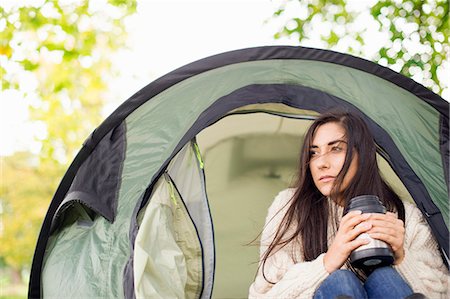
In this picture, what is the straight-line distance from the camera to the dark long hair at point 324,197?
2.29 meters

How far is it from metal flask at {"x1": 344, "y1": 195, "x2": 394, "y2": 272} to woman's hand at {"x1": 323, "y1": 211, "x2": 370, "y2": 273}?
0.01m

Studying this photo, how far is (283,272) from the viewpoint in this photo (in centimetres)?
224

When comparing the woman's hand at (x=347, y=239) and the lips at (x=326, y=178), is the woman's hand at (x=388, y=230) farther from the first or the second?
the lips at (x=326, y=178)

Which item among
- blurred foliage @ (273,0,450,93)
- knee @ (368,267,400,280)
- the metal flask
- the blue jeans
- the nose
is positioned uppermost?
blurred foliage @ (273,0,450,93)

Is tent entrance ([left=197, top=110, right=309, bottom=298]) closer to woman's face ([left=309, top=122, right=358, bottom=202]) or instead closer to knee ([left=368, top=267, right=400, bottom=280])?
woman's face ([left=309, top=122, right=358, bottom=202])

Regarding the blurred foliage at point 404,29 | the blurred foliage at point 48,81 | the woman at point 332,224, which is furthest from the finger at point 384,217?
the blurred foliage at point 48,81

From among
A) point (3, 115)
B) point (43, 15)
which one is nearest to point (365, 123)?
point (43, 15)

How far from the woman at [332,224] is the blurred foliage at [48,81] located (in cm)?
283

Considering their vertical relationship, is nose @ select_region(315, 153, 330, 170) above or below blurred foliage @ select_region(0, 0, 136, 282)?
below

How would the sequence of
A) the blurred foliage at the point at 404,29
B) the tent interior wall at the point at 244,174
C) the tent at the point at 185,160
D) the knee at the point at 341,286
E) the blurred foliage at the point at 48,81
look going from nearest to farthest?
1. the knee at the point at 341,286
2. the tent at the point at 185,160
3. the tent interior wall at the point at 244,174
4. the blurred foliage at the point at 404,29
5. the blurred foliage at the point at 48,81

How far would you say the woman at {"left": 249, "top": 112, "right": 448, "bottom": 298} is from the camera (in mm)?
2053

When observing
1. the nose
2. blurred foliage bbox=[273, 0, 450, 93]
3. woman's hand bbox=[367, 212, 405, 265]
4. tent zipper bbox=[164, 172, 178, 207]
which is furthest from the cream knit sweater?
blurred foliage bbox=[273, 0, 450, 93]

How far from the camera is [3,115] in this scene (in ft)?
29.8

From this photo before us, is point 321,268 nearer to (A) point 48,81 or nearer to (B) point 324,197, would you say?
(B) point 324,197
